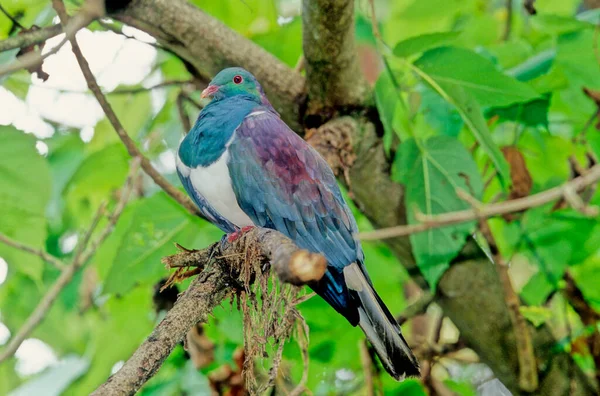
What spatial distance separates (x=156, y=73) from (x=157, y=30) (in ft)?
4.23

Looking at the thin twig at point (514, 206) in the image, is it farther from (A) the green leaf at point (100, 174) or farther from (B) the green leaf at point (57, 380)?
(B) the green leaf at point (57, 380)

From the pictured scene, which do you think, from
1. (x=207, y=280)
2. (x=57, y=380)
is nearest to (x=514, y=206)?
(x=207, y=280)

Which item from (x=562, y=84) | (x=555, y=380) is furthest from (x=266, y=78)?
(x=555, y=380)

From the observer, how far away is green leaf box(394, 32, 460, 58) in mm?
2176

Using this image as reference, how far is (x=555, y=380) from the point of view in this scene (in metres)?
2.65

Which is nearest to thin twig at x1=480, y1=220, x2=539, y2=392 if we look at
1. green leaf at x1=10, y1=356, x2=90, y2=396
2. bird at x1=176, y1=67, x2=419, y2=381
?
bird at x1=176, y1=67, x2=419, y2=381

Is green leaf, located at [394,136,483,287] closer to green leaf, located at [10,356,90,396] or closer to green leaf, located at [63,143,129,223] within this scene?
green leaf, located at [63,143,129,223]

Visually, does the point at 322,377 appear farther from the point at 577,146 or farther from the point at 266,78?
the point at 577,146

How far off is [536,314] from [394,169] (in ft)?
3.07

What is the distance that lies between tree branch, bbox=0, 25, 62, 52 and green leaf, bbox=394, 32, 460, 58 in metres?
1.12

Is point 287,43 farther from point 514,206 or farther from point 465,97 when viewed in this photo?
point 514,206

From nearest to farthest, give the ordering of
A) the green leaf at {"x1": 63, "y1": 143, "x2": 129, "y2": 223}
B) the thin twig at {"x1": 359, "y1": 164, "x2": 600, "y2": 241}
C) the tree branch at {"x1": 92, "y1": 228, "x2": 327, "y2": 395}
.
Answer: the thin twig at {"x1": 359, "y1": 164, "x2": 600, "y2": 241}, the tree branch at {"x1": 92, "y1": 228, "x2": 327, "y2": 395}, the green leaf at {"x1": 63, "y1": 143, "x2": 129, "y2": 223}

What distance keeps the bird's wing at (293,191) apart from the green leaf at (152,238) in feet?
1.55

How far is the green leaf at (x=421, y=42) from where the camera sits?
2.18m
